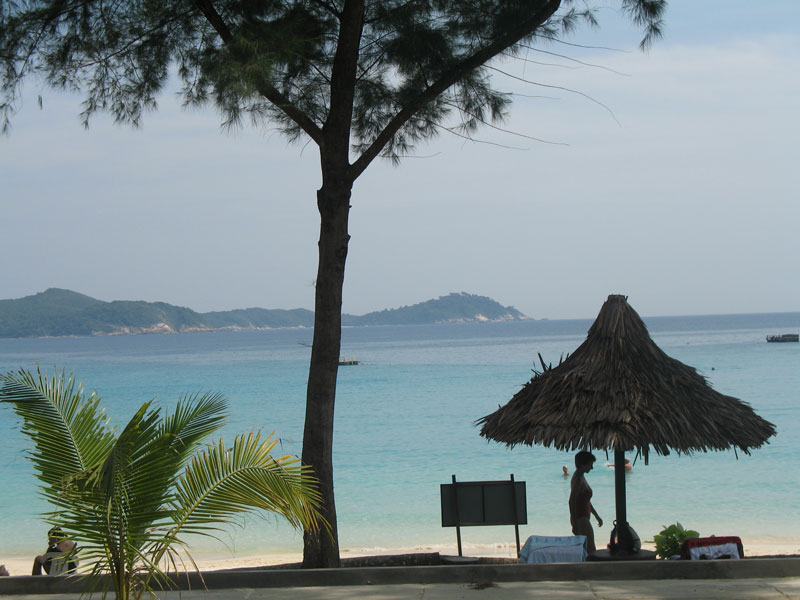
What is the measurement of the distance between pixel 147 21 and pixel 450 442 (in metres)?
18.6

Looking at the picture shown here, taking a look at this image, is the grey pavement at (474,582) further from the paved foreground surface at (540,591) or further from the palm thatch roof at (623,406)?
the palm thatch roof at (623,406)

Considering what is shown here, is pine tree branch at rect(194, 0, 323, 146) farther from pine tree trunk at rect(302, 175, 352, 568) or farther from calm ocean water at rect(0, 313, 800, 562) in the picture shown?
calm ocean water at rect(0, 313, 800, 562)

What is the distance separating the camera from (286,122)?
817cm

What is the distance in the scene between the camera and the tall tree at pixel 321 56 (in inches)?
261

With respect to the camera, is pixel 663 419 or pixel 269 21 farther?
pixel 269 21

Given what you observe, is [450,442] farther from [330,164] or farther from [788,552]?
[330,164]

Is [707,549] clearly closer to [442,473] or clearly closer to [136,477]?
[136,477]

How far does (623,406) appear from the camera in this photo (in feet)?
21.3

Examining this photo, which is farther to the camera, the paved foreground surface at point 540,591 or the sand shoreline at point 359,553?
the sand shoreline at point 359,553

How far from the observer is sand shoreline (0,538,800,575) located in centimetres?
1109

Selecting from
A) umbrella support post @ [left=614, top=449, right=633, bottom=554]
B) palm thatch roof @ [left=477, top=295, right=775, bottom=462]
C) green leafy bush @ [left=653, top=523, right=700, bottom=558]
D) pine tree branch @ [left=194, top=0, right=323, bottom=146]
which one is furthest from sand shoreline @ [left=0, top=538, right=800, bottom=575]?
pine tree branch @ [left=194, top=0, right=323, bottom=146]

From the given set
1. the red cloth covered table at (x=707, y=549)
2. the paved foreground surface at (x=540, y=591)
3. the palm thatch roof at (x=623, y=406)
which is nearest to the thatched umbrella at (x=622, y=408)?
the palm thatch roof at (x=623, y=406)

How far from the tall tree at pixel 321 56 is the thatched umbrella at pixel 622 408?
163 centimetres

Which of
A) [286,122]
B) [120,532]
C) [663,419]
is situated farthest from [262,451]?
[286,122]
